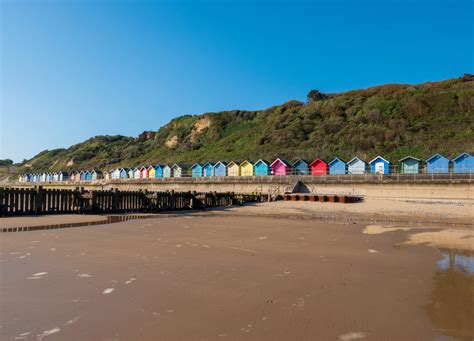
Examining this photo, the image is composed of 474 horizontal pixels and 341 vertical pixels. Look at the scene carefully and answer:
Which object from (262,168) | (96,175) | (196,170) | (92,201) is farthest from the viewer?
(96,175)

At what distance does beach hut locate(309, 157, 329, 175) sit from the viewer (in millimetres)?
50062

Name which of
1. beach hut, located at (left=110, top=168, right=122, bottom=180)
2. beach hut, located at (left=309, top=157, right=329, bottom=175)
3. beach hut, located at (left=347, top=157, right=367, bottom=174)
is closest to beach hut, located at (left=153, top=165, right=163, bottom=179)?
→ beach hut, located at (left=110, top=168, right=122, bottom=180)

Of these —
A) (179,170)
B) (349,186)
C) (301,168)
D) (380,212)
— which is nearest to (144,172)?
(179,170)

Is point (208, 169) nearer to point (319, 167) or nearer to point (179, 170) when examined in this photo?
point (179, 170)

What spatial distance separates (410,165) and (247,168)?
22.3 m

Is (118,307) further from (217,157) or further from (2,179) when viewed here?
(2,179)

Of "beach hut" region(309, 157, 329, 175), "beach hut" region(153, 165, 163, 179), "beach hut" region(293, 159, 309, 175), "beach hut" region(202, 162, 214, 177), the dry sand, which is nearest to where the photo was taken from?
the dry sand

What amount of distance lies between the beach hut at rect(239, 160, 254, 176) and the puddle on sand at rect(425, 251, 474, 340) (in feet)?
158

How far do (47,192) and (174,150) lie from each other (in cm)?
8320

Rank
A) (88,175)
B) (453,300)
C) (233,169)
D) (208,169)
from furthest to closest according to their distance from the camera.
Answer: (88,175), (208,169), (233,169), (453,300)

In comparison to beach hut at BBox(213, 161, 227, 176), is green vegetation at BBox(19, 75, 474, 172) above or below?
above

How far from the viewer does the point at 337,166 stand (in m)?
49.6

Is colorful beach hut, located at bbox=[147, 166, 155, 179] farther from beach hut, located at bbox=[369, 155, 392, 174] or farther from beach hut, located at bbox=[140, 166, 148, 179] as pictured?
beach hut, located at bbox=[369, 155, 392, 174]

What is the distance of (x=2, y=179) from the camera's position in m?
126
